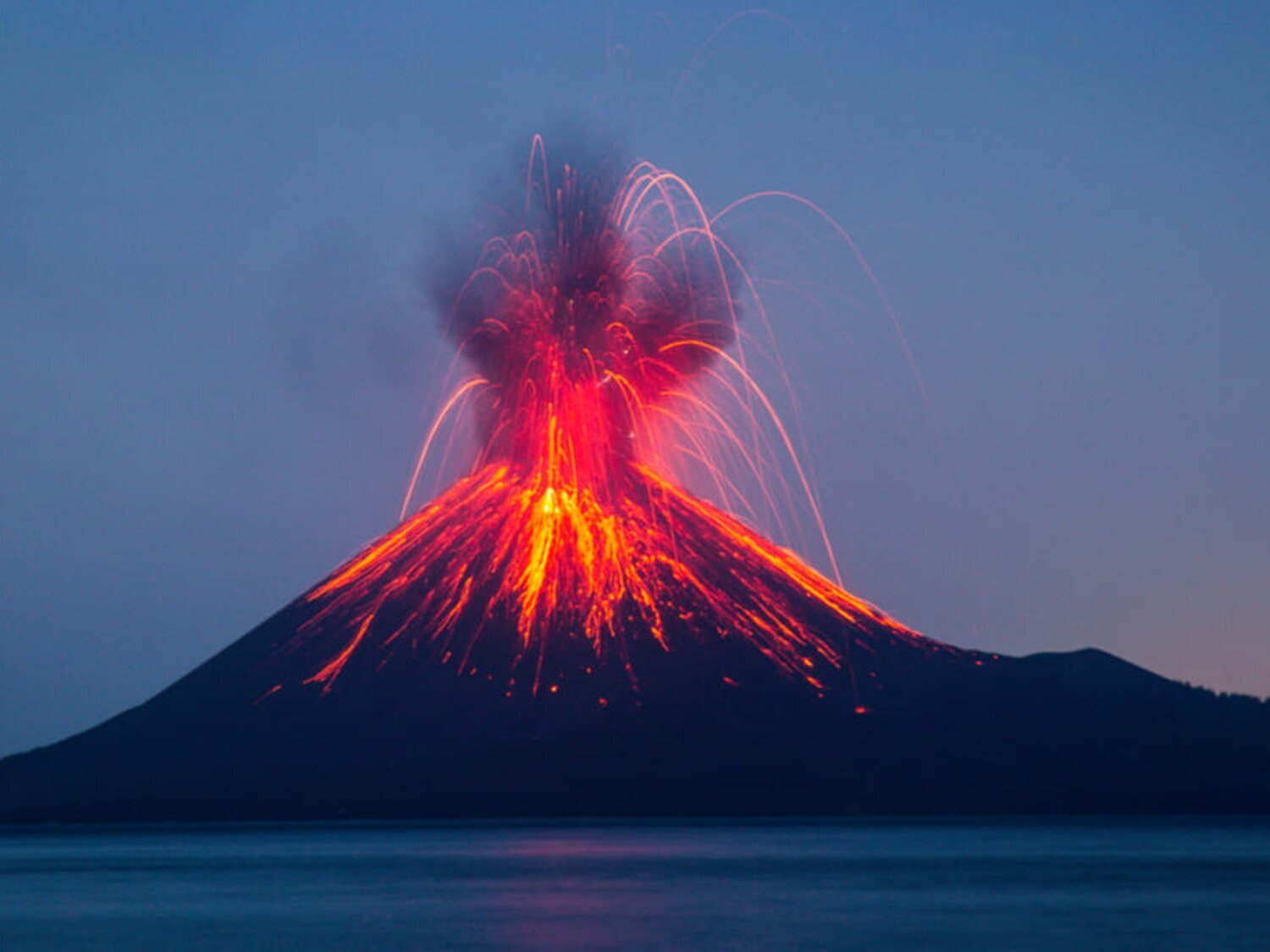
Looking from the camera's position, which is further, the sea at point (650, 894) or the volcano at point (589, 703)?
the volcano at point (589, 703)

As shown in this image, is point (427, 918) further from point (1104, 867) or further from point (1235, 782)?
point (1235, 782)

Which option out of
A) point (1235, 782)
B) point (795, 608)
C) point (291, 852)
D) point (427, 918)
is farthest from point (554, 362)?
point (427, 918)

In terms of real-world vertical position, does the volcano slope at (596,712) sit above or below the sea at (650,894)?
above

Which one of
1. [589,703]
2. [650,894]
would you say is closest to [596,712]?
[589,703]

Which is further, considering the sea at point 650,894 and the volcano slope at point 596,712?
the volcano slope at point 596,712
